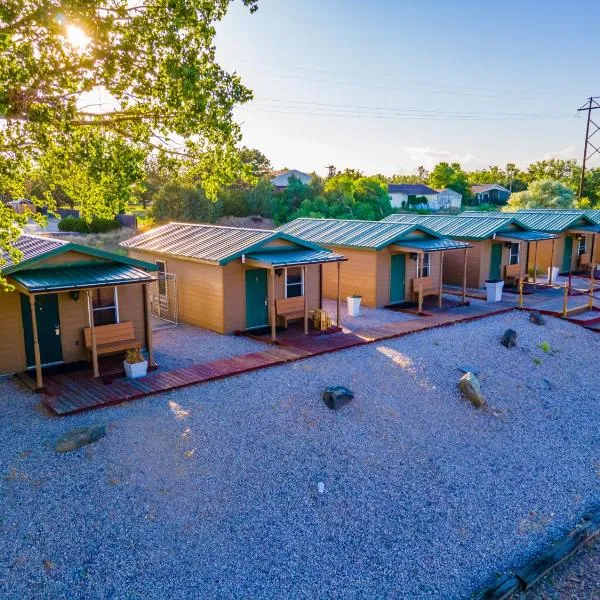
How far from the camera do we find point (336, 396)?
1186 centimetres

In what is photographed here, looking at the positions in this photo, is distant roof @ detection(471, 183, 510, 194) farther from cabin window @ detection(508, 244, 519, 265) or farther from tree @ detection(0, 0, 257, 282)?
tree @ detection(0, 0, 257, 282)

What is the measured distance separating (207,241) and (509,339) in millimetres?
9910

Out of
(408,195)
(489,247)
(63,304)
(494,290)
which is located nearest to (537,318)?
(494,290)

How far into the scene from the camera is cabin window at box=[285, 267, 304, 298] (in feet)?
58.3

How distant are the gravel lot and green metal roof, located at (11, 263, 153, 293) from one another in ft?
7.82

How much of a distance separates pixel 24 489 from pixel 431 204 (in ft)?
245

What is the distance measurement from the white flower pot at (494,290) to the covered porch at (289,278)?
7.63 meters

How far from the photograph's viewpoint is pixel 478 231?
24141mm

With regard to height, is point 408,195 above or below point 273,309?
above

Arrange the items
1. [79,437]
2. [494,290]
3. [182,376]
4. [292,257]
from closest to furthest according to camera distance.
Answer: [79,437] → [182,376] → [292,257] → [494,290]

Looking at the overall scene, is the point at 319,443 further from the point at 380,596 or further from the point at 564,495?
the point at 564,495

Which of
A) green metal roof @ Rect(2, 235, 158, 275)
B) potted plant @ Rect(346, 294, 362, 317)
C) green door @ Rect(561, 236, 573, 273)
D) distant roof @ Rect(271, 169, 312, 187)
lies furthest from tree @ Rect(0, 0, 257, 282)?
distant roof @ Rect(271, 169, 312, 187)

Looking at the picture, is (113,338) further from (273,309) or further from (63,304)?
(273,309)

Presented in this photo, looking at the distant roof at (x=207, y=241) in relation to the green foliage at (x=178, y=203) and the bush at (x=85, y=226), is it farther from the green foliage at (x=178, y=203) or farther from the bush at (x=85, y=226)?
the green foliage at (x=178, y=203)
